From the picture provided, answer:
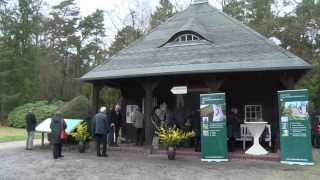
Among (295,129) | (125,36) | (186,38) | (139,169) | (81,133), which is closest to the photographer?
(139,169)

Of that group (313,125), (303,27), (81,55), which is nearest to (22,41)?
(81,55)

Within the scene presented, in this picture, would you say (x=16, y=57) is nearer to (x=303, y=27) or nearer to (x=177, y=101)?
(x=303, y=27)

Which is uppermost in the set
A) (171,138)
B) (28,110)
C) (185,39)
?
(185,39)

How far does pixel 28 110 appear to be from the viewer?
128 ft

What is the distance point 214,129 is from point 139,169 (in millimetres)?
3170

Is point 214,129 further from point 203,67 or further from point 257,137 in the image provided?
point 203,67

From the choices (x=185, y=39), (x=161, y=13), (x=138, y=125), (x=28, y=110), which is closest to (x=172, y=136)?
(x=138, y=125)

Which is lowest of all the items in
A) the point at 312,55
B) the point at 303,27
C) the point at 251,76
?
the point at 251,76

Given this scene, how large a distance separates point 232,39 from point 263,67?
3426 mm

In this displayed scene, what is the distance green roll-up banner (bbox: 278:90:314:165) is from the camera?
13492 mm

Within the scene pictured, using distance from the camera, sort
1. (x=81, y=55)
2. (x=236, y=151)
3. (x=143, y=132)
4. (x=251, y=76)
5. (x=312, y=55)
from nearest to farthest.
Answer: (x=236, y=151), (x=251, y=76), (x=143, y=132), (x=312, y=55), (x=81, y=55)

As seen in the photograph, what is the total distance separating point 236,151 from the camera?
16312 mm

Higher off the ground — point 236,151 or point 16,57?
point 16,57

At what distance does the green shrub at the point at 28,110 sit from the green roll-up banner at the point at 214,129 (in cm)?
2449
